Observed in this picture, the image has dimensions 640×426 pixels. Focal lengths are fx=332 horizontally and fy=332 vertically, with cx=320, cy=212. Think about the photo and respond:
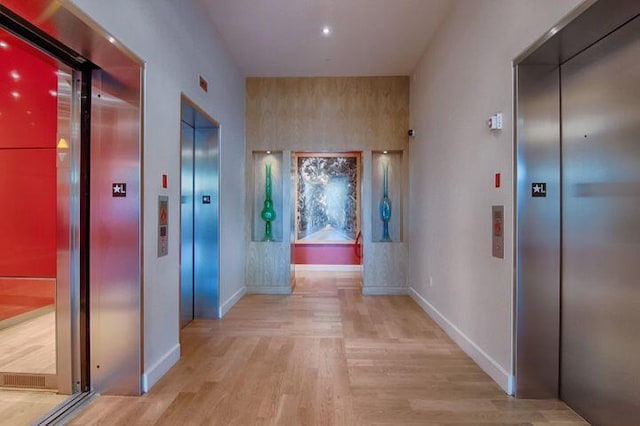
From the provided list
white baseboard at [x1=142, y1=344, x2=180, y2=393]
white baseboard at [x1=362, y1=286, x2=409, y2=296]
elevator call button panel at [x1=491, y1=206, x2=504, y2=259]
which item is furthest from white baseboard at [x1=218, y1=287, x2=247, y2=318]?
elevator call button panel at [x1=491, y1=206, x2=504, y2=259]

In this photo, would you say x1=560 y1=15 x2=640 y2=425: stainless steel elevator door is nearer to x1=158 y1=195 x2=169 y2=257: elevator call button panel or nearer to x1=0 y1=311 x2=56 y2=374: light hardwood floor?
x1=158 y1=195 x2=169 y2=257: elevator call button panel

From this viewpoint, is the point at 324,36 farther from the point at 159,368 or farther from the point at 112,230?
the point at 159,368

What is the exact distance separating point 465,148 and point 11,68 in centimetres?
467

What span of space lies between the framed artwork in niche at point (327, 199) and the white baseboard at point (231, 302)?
2.49 metres

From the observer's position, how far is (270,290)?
5574 millimetres

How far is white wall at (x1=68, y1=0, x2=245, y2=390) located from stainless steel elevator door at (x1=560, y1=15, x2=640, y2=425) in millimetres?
3088

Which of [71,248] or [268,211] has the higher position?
[268,211]

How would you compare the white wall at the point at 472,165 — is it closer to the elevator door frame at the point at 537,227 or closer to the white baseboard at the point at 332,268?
the elevator door frame at the point at 537,227

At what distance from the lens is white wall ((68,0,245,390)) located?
2414 millimetres

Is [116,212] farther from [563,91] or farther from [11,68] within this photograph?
[563,91]

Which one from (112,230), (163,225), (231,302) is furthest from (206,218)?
(112,230)

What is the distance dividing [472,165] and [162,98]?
2845 millimetres

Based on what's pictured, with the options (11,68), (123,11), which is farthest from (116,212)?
(11,68)

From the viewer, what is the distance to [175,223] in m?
3.06
